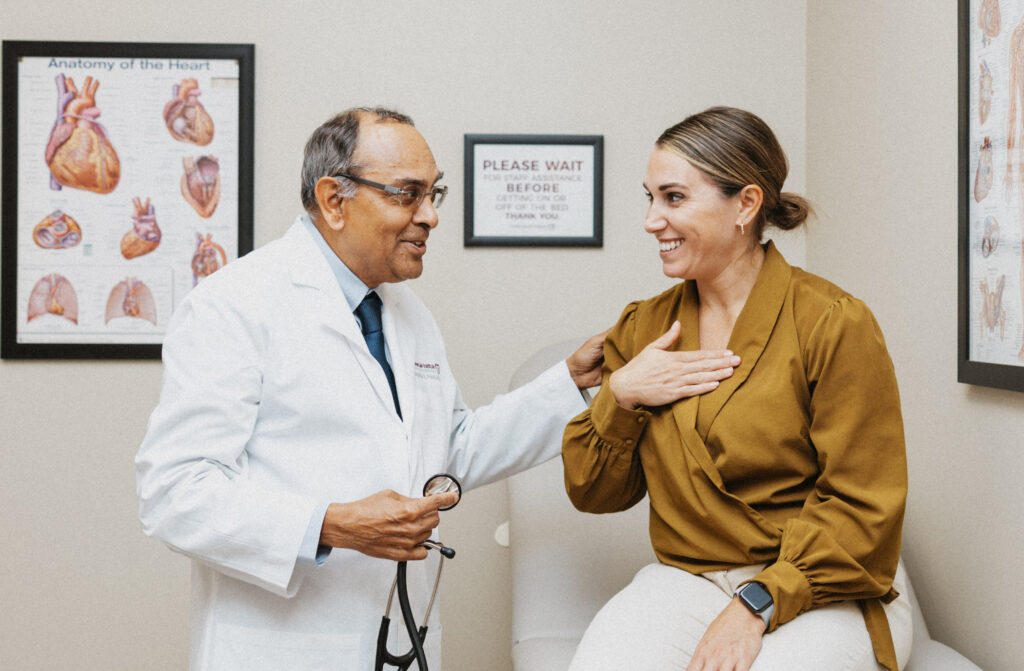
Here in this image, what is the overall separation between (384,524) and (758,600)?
1.94 ft

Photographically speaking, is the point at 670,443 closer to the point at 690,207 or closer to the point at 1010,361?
the point at 690,207

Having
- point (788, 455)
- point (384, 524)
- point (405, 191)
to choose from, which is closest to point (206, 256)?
point (405, 191)

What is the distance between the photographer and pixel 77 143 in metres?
2.36

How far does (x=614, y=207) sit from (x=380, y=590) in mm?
1313

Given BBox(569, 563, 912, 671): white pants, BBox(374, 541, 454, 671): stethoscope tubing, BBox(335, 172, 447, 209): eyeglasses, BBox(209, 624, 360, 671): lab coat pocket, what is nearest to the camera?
BBox(569, 563, 912, 671): white pants

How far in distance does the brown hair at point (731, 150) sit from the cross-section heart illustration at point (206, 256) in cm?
138

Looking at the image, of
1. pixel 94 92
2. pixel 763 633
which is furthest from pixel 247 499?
pixel 94 92

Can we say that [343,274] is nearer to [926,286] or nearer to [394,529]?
[394,529]

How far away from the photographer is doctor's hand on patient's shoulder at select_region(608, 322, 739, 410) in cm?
147

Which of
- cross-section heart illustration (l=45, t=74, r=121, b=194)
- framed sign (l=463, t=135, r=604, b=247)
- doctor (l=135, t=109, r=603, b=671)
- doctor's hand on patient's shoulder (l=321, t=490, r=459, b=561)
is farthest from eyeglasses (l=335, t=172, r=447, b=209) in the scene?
cross-section heart illustration (l=45, t=74, r=121, b=194)

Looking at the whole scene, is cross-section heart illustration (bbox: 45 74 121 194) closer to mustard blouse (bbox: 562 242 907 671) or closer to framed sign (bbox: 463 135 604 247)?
framed sign (bbox: 463 135 604 247)

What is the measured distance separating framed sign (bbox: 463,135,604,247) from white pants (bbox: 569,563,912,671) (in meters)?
1.17

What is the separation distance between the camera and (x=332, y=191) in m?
1.63

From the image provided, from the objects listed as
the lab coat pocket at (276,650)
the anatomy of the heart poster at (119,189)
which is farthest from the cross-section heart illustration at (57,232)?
the lab coat pocket at (276,650)
